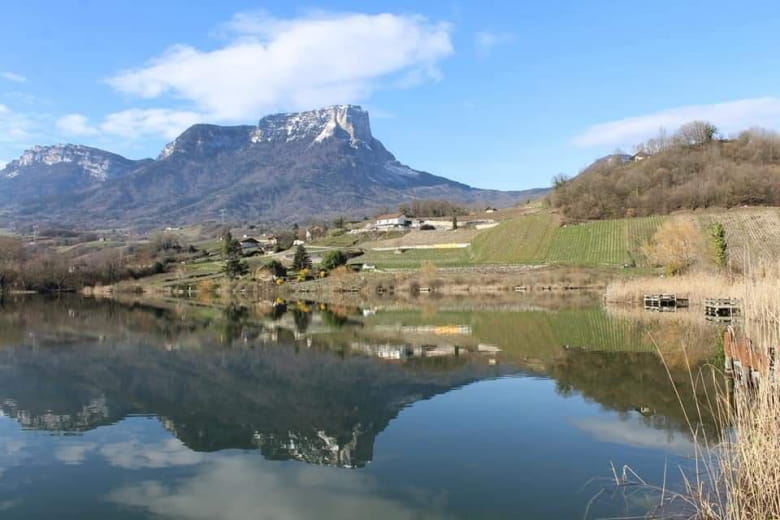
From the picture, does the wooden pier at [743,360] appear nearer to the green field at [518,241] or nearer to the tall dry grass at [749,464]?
the tall dry grass at [749,464]

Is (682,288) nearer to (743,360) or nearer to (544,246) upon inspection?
(743,360)

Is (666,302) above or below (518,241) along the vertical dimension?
below

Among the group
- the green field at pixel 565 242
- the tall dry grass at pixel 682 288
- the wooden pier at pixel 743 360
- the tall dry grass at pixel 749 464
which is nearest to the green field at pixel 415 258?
the green field at pixel 565 242

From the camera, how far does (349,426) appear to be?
1518 centimetres

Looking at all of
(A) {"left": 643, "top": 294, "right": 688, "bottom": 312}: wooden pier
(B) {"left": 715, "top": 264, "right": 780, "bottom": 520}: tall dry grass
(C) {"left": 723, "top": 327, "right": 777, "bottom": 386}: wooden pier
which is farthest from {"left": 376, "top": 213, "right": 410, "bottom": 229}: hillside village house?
(B) {"left": 715, "top": 264, "right": 780, "bottom": 520}: tall dry grass

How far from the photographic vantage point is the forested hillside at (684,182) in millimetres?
83750

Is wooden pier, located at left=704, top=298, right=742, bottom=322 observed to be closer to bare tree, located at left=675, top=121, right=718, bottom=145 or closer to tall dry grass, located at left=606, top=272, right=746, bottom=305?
tall dry grass, located at left=606, top=272, right=746, bottom=305

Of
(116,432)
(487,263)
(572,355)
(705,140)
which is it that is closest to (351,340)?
(572,355)

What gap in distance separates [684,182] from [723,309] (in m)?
60.5

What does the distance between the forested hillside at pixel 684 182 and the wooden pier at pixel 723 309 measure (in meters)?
50.5

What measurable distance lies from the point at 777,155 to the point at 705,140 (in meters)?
15.1

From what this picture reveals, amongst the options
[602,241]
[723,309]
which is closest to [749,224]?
[602,241]

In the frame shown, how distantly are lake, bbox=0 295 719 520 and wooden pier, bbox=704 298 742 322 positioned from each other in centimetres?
429

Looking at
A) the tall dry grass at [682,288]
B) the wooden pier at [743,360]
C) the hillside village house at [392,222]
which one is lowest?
the tall dry grass at [682,288]
